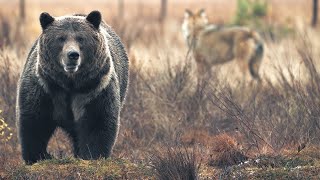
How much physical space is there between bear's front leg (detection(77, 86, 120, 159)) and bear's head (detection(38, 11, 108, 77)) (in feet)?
1.05

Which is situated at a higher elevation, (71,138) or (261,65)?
(261,65)

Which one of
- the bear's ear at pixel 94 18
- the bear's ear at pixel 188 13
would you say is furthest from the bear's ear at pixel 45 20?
the bear's ear at pixel 188 13

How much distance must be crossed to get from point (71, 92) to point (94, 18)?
2.30 feet

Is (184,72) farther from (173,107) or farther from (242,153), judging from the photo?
(242,153)

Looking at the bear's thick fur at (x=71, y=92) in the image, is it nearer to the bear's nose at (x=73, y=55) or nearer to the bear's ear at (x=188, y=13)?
the bear's nose at (x=73, y=55)

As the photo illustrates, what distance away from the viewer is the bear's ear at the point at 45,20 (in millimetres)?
7273

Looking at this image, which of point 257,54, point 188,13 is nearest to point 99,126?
point 257,54

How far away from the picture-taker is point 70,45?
276 inches

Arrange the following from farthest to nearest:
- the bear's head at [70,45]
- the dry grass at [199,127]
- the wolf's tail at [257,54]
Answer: the wolf's tail at [257,54] < the bear's head at [70,45] < the dry grass at [199,127]

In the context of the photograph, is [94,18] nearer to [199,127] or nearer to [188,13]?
[199,127]

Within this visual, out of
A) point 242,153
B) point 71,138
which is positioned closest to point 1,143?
point 71,138

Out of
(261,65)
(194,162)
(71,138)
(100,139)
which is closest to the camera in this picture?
(194,162)

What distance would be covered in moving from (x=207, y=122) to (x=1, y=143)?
95.3 inches

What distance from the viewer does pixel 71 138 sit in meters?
7.96
